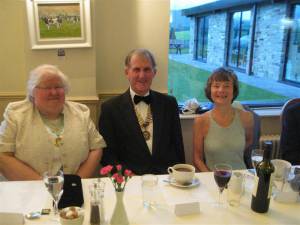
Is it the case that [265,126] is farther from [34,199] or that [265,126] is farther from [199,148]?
[34,199]

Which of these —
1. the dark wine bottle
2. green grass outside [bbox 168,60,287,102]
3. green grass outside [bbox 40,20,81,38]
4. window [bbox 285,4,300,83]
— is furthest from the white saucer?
window [bbox 285,4,300,83]

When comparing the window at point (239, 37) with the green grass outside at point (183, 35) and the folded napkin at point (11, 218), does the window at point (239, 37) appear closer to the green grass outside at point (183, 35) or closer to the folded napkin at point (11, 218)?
the green grass outside at point (183, 35)

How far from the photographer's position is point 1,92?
272 cm

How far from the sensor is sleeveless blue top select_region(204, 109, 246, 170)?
218 cm

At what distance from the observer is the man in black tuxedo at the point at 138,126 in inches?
86.4

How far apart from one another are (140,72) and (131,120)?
1.09 feet

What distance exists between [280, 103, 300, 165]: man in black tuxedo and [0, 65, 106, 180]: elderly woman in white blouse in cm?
131

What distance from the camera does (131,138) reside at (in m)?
2.20

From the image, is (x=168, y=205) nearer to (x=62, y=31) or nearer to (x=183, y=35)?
(x=62, y=31)

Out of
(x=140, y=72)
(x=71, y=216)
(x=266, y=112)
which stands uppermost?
(x=140, y=72)

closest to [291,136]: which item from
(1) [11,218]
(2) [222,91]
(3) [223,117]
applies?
(3) [223,117]

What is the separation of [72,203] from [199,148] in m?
1.09

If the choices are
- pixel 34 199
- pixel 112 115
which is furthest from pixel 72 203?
pixel 112 115

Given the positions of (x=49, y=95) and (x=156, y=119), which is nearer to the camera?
(x=49, y=95)
